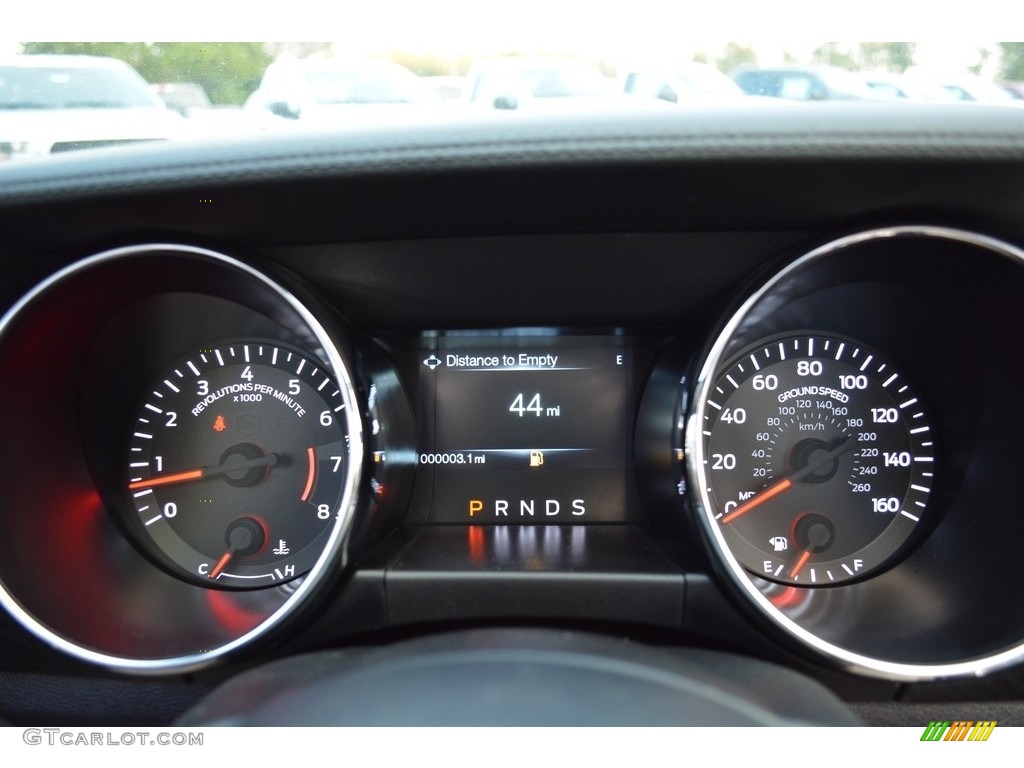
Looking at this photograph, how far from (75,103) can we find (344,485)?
1037mm

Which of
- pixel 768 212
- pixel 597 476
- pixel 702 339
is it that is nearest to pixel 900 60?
pixel 768 212

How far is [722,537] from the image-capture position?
1.84 meters

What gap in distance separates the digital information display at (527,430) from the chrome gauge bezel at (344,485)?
408 millimetres

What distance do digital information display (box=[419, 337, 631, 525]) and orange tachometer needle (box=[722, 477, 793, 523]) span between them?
292 mm

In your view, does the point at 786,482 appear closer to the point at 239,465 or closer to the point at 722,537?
the point at 722,537

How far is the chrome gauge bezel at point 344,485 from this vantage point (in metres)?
1.79

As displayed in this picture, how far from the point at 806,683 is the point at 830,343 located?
975 millimetres

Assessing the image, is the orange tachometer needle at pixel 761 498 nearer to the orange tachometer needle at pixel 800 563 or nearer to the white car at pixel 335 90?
the orange tachometer needle at pixel 800 563

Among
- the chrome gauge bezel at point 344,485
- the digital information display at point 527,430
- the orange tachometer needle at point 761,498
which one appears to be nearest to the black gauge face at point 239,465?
the chrome gauge bezel at point 344,485

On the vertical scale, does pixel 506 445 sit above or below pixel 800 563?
above

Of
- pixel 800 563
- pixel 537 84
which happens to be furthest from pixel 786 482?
pixel 537 84

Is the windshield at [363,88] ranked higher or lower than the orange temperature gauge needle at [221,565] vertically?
higher

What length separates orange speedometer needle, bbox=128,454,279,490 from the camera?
7.06 feet
